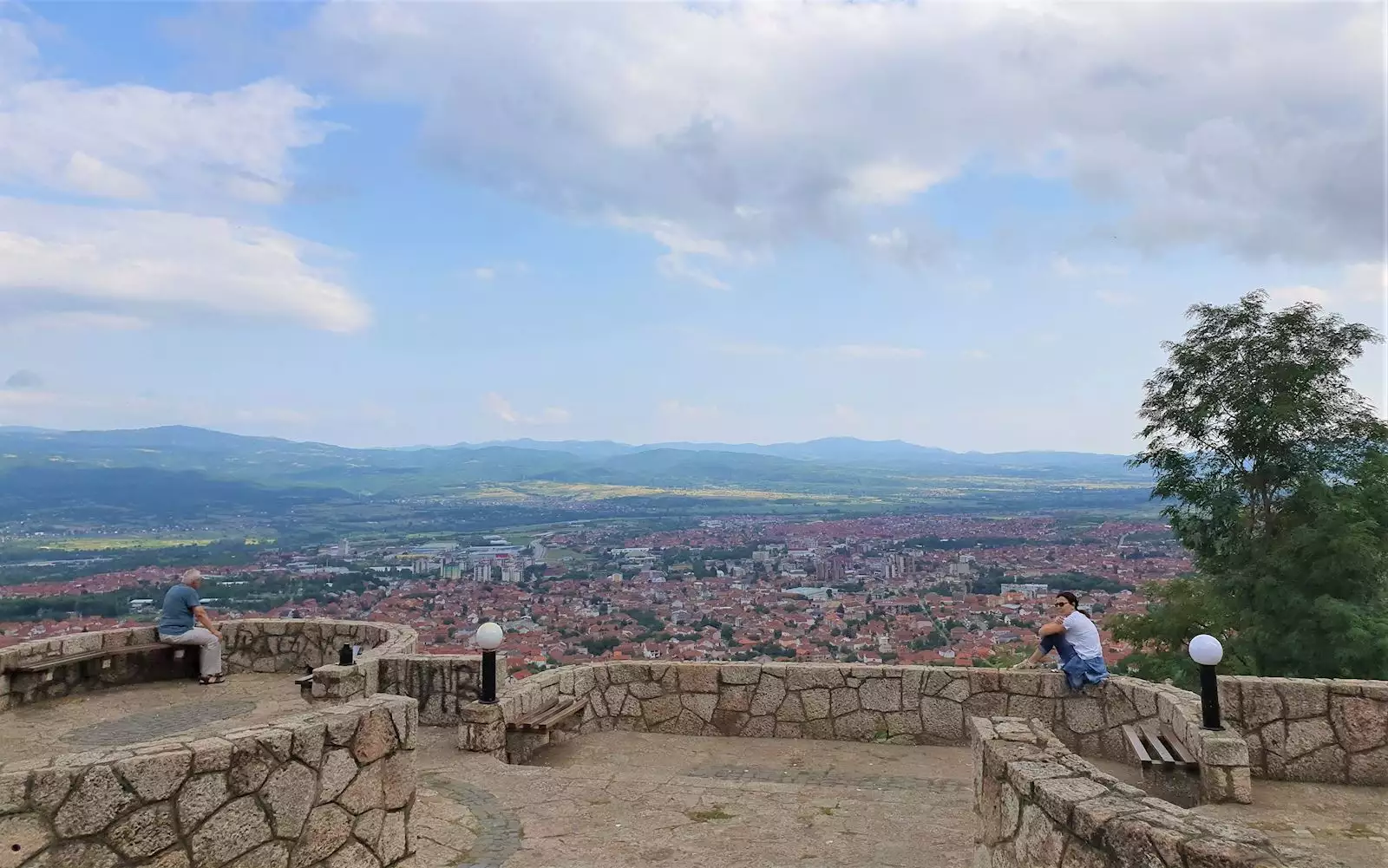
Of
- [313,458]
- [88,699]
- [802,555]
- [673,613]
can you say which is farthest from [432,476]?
[88,699]

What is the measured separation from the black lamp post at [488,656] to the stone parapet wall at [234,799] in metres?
2.73

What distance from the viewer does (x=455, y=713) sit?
798 centimetres

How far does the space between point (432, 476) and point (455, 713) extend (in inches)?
4847

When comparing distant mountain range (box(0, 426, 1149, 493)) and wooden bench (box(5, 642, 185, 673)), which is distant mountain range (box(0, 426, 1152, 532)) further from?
wooden bench (box(5, 642, 185, 673))

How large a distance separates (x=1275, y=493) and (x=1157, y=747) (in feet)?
26.7

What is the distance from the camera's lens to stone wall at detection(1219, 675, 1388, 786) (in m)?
6.18

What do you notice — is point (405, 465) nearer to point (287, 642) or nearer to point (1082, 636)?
point (287, 642)

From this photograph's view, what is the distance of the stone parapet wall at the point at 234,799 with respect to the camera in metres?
3.03

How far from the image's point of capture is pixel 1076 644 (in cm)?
722

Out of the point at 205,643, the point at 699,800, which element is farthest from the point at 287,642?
the point at 699,800

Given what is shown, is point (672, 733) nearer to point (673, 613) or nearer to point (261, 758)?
point (261, 758)

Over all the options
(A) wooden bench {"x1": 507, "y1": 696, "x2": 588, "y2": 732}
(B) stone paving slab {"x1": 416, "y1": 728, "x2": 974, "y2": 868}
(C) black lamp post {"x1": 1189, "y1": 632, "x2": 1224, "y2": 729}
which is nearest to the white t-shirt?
(C) black lamp post {"x1": 1189, "y1": 632, "x2": 1224, "y2": 729}

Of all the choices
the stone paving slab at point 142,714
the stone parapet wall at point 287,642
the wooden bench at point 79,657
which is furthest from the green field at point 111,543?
the stone paving slab at point 142,714

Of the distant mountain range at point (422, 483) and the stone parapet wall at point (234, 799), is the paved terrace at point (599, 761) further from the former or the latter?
the distant mountain range at point (422, 483)
